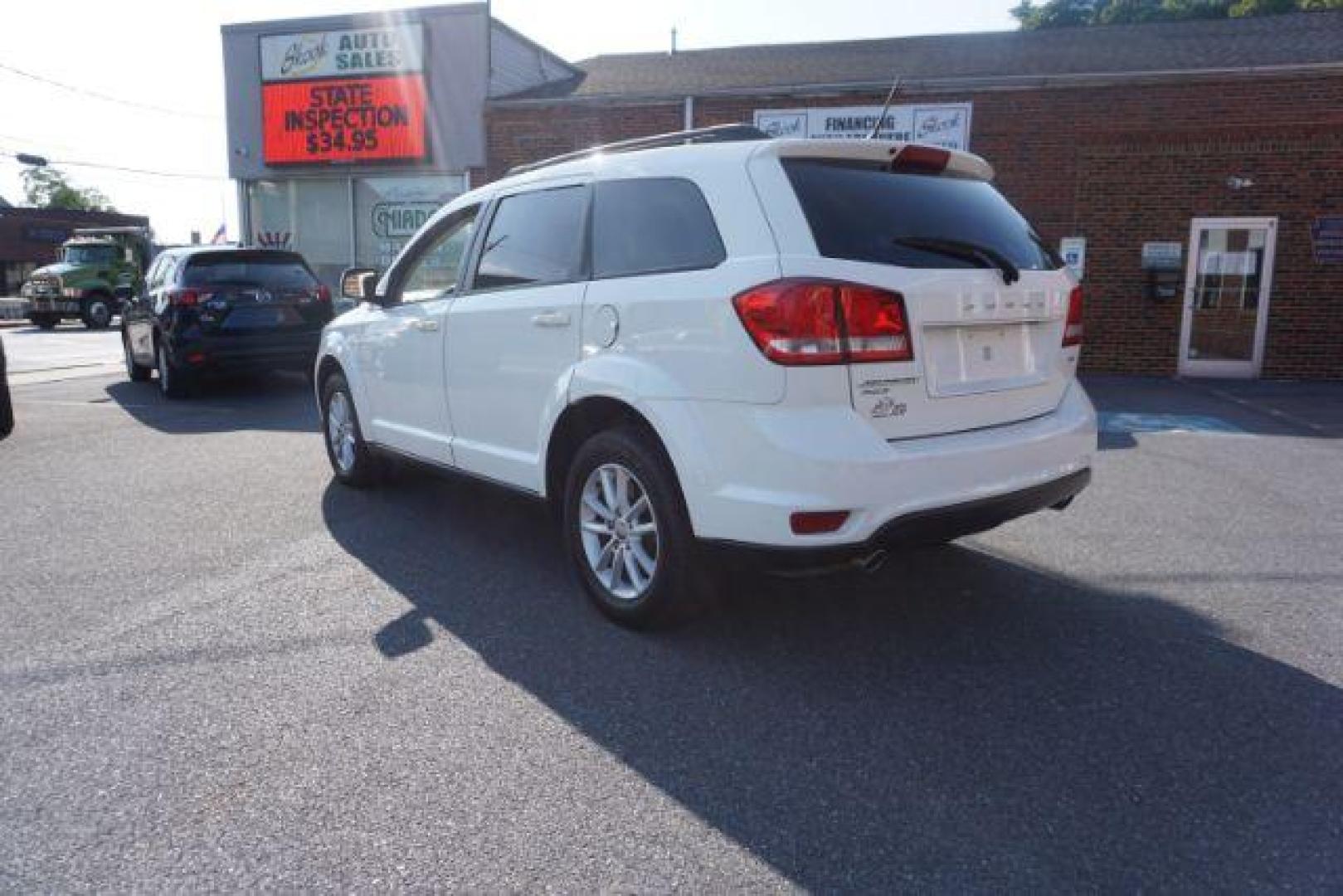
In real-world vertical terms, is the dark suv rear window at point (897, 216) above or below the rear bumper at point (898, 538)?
above

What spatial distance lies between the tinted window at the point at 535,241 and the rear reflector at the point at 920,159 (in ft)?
4.30

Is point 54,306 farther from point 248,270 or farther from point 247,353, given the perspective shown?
point 247,353

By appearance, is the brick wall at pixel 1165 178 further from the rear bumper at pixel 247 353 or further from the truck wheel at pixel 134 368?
the truck wheel at pixel 134 368

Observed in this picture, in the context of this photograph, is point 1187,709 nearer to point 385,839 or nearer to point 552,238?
point 385,839

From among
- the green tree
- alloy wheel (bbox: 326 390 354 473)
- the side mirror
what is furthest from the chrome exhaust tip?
the green tree

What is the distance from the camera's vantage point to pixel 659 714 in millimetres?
3045

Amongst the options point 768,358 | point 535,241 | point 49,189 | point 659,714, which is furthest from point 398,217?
point 49,189

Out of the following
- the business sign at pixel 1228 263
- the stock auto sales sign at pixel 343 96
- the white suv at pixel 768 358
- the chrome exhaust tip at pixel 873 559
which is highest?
the stock auto sales sign at pixel 343 96

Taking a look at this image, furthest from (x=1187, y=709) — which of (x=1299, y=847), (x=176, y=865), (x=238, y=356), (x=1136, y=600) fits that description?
(x=238, y=356)

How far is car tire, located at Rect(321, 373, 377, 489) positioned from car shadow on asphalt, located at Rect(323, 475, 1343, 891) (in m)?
1.59

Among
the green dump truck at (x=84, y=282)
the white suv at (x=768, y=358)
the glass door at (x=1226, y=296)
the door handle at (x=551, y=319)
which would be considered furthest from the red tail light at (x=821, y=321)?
the green dump truck at (x=84, y=282)

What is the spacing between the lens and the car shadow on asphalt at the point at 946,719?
7.62 ft

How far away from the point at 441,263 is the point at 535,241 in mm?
865

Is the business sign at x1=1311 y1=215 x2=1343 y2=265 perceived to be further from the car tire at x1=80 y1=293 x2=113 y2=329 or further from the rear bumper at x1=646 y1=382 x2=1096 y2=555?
the car tire at x1=80 y1=293 x2=113 y2=329
